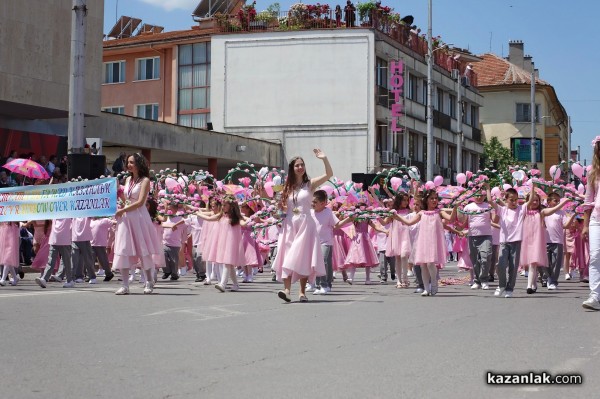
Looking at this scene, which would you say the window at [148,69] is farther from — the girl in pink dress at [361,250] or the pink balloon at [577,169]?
the pink balloon at [577,169]

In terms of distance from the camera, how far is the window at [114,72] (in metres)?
59.5

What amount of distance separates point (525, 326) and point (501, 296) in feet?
18.7

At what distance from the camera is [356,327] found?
11.0 metres

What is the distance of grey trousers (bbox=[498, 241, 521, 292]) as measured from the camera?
55.6 ft

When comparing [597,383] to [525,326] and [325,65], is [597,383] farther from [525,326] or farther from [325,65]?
[325,65]

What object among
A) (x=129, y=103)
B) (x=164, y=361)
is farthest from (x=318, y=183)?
(x=129, y=103)

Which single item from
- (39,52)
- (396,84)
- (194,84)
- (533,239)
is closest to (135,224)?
(533,239)

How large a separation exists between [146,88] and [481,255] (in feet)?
136

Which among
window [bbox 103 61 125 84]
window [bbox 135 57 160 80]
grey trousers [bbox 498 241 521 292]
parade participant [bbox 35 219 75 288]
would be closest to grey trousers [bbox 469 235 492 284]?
grey trousers [bbox 498 241 521 292]

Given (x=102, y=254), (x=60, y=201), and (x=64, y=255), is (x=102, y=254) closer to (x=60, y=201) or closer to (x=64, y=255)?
(x=64, y=255)

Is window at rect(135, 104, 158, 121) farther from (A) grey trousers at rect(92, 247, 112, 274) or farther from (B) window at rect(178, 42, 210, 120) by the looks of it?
(A) grey trousers at rect(92, 247, 112, 274)

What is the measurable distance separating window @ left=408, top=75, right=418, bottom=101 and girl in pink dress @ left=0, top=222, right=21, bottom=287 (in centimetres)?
4386

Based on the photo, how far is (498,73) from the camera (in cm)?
9200

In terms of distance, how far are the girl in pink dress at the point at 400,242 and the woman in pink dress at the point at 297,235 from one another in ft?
17.3
